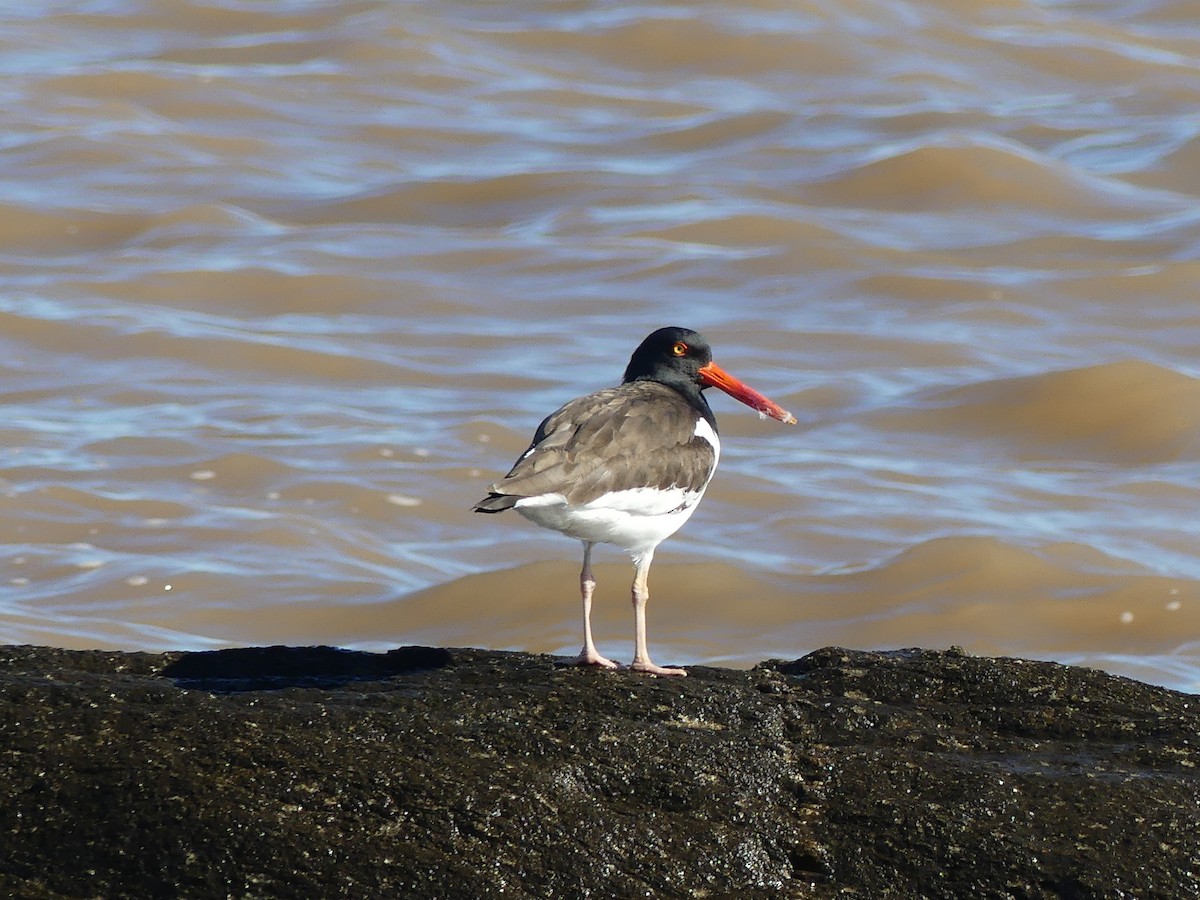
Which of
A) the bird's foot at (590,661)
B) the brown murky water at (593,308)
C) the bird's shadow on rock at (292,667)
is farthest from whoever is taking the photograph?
the brown murky water at (593,308)

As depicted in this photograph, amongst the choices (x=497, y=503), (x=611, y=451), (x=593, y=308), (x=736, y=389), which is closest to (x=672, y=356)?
(x=736, y=389)

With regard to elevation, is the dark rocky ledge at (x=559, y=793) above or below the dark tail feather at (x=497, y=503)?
below

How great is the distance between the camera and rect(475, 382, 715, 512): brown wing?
5.28 metres

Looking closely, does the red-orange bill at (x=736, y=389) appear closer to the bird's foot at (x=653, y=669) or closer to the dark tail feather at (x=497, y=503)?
the bird's foot at (x=653, y=669)

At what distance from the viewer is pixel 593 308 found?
16.1 m

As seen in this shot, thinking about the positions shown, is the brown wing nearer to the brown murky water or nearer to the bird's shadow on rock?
the bird's shadow on rock

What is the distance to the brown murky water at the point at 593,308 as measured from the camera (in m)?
11.1

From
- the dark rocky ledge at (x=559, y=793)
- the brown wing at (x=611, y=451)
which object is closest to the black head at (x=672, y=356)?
the brown wing at (x=611, y=451)

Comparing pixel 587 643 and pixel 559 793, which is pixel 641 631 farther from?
pixel 559 793

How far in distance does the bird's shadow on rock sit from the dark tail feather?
19.2 inches

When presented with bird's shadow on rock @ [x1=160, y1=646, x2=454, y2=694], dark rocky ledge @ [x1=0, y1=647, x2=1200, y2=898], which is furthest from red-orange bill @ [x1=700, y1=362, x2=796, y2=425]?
dark rocky ledge @ [x1=0, y1=647, x2=1200, y2=898]

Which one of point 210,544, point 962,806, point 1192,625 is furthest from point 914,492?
point 962,806

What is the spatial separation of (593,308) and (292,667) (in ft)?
36.8

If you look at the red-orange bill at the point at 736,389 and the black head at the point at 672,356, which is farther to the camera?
the red-orange bill at the point at 736,389
